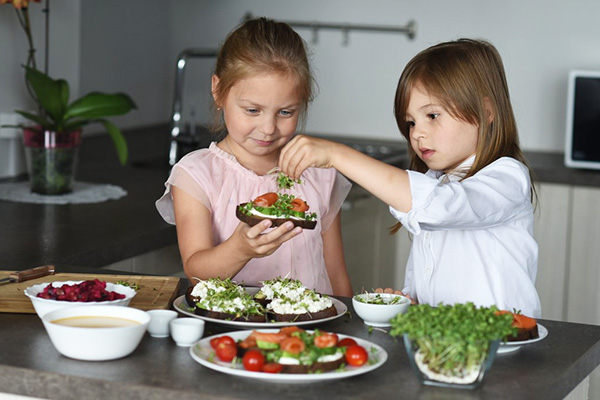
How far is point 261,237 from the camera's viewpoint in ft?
4.88

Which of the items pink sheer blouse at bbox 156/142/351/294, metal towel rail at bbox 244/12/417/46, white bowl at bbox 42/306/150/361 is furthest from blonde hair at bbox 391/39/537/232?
metal towel rail at bbox 244/12/417/46

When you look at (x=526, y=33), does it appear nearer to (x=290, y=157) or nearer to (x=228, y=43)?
(x=228, y=43)

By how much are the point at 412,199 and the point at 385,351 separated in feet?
0.84

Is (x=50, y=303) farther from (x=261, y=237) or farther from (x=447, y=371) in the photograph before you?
(x=447, y=371)

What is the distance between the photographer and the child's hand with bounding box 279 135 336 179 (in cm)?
140

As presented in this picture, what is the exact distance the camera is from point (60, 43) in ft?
9.59

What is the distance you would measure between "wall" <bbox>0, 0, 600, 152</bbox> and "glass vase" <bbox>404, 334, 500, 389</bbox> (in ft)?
7.74

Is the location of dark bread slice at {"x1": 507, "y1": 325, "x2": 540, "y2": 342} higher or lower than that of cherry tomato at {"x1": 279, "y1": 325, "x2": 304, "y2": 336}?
lower

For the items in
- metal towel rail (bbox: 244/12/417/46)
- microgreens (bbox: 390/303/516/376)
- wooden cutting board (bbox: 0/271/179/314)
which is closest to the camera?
microgreens (bbox: 390/303/516/376)

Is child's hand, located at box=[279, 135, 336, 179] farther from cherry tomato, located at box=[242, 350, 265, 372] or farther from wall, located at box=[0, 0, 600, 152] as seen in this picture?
wall, located at box=[0, 0, 600, 152]

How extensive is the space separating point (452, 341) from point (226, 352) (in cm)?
29

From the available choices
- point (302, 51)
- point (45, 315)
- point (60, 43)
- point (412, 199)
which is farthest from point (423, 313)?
point (60, 43)

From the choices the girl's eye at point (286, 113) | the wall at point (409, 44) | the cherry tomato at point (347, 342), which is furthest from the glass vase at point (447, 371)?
the wall at point (409, 44)

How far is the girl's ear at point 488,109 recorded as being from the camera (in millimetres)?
1627
